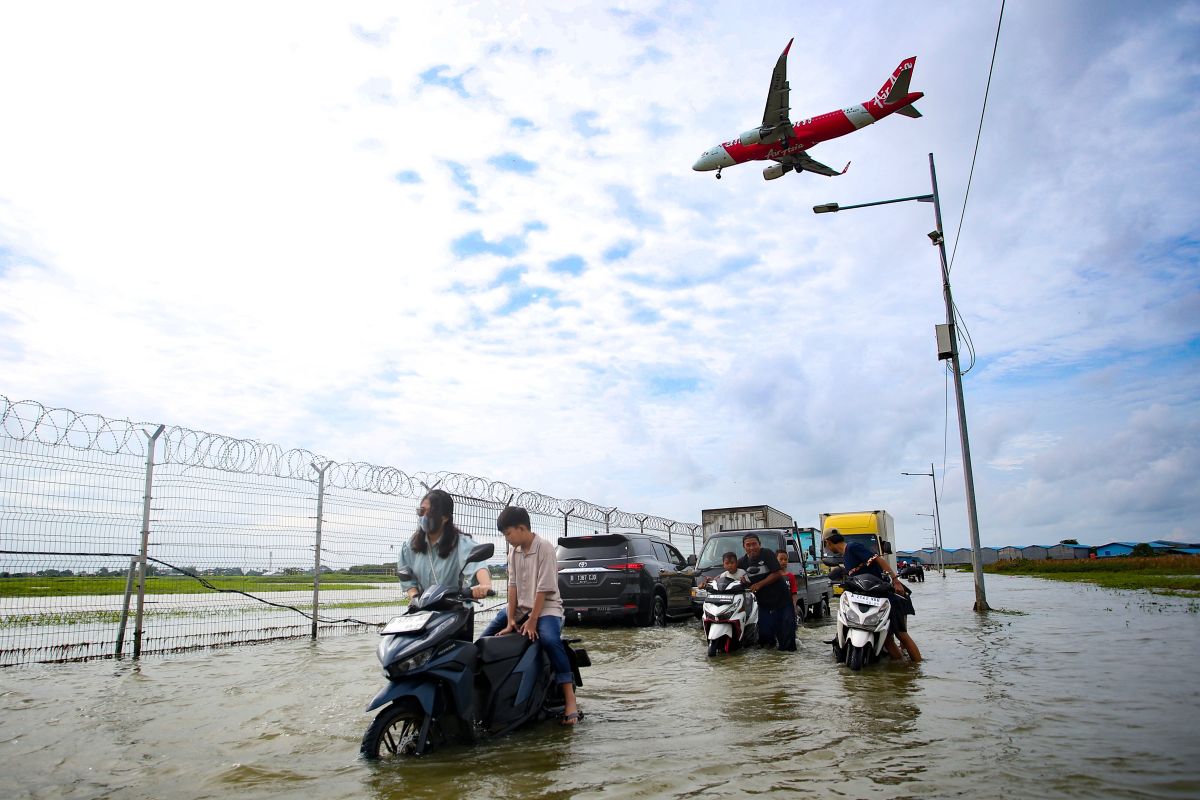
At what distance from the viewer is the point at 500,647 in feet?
17.7

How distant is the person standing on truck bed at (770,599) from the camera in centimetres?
989

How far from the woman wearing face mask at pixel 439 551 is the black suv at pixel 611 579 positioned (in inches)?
296

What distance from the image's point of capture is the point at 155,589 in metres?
9.15

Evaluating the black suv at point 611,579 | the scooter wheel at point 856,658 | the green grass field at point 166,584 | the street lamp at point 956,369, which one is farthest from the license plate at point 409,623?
the street lamp at point 956,369

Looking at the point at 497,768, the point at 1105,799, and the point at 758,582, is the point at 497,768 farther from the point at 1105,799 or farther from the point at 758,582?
the point at 758,582

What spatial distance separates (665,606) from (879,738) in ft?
30.3

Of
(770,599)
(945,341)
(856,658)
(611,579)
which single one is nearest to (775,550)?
(611,579)

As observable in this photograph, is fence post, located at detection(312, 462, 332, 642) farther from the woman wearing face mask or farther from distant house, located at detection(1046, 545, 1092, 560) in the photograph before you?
distant house, located at detection(1046, 545, 1092, 560)

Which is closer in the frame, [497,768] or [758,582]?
[497,768]

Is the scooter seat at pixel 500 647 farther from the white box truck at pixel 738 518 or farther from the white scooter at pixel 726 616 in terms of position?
the white box truck at pixel 738 518

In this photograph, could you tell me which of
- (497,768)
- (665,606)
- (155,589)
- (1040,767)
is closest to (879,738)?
(1040,767)

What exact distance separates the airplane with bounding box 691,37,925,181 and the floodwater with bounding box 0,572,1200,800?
14.9m

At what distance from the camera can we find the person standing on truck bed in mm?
9891

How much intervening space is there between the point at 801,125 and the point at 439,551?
62.0 ft
